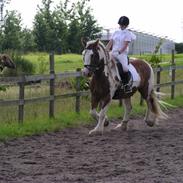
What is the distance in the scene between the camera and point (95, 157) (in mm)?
8336

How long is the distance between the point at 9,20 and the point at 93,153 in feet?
148

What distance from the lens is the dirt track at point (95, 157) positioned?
22.5 ft

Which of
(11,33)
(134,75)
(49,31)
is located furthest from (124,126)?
(49,31)

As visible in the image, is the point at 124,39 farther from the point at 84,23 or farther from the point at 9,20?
the point at 84,23

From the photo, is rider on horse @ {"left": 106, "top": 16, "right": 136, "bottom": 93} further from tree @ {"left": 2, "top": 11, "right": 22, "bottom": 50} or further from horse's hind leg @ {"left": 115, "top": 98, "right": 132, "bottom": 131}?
tree @ {"left": 2, "top": 11, "right": 22, "bottom": 50}

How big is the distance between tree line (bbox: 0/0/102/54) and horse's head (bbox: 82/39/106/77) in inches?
1708

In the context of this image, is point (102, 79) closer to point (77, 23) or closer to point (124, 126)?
point (124, 126)

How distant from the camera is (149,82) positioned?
12578 mm

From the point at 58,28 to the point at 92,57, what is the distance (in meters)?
46.1

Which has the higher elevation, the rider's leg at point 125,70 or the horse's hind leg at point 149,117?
the rider's leg at point 125,70

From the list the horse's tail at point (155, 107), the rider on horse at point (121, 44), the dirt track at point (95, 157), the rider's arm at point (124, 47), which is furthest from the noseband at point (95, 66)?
the horse's tail at point (155, 107)

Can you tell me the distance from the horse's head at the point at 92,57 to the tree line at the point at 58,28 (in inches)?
1708

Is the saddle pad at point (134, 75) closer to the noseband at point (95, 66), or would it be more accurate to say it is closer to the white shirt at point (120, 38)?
the white shirt at point (120, 38)

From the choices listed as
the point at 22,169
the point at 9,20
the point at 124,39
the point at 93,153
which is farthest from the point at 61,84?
the point at 9,20
